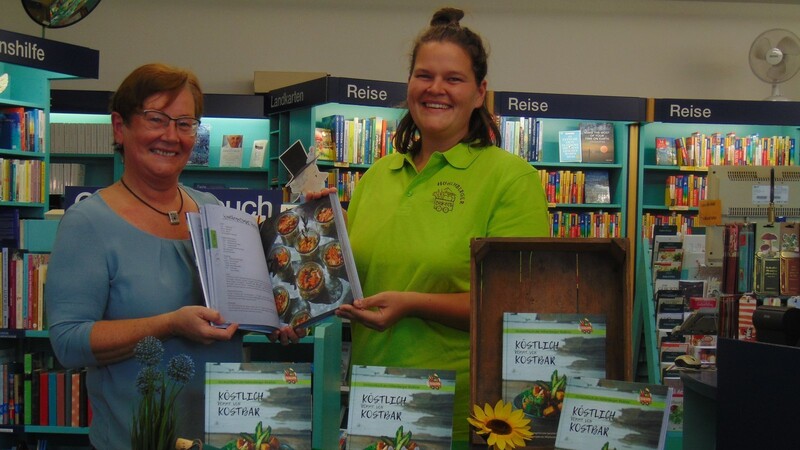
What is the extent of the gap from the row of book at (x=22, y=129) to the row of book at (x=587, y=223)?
497 cm

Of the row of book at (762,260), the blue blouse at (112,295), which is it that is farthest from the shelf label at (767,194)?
the blue blouse at (112,295)

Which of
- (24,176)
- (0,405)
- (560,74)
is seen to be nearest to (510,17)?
(560,74)

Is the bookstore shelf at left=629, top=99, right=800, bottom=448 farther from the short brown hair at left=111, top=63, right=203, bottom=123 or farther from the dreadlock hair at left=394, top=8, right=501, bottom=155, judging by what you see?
the short brown hair at left=111, top=63, right=203, bottom=123

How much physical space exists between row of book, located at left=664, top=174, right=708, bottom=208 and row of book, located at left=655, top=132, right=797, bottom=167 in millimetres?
158

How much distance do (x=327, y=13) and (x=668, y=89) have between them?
422 centimetres

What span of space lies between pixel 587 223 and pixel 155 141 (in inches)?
291

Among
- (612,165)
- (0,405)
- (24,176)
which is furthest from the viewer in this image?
(612,165)

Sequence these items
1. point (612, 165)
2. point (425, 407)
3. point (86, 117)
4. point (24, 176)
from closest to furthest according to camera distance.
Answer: point (425, 407), point (24, 176), point (612, 165), point (86, 117)

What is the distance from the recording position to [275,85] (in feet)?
31.6

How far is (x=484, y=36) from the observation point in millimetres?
10102

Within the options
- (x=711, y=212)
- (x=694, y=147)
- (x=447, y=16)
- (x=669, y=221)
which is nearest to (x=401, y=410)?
(x=447, y=16)

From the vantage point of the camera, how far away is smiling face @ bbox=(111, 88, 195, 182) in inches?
75.4

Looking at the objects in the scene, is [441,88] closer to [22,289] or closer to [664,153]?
[22,289]

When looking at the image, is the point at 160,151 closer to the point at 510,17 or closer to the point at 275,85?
the point at 275,85
